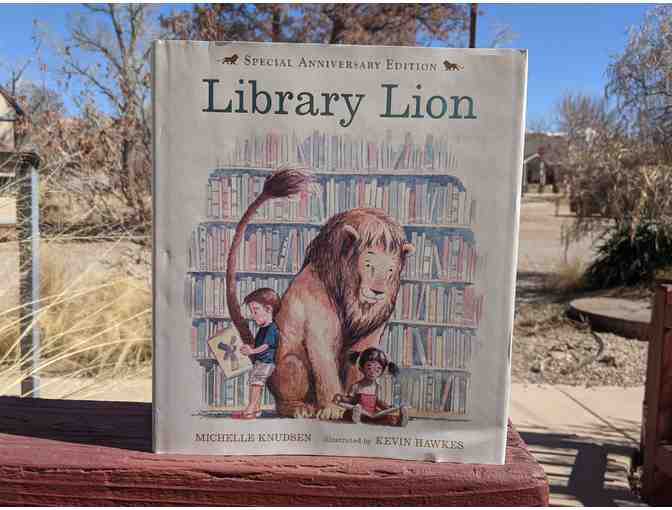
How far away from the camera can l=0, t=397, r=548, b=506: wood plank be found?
1.28m

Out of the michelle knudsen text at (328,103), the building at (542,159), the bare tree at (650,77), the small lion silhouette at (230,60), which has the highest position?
the building at (542,159)

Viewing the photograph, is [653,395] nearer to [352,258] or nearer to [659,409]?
[659,409]

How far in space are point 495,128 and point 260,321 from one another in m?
0.61

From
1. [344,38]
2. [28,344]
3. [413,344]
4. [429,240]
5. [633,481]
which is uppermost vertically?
[344,38]

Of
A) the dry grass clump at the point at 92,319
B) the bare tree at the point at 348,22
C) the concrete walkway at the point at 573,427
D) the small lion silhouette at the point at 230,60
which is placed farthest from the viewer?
the bare tree at the point at 348,22

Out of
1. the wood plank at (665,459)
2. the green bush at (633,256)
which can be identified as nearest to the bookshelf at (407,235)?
the wood plank at (665,459)

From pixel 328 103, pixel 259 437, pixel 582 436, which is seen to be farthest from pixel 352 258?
pixel 582 436

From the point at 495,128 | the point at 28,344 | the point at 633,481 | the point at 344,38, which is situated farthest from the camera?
the point at 344,38

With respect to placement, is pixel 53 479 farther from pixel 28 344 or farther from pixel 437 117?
pixel 28 344

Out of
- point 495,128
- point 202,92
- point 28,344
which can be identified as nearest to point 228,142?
point 202,92

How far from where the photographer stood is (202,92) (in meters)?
1.25

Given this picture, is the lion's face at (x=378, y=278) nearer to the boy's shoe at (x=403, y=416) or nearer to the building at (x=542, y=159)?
the boy's shoe at (x=403, y=416)

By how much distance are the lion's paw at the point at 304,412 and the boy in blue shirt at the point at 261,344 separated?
0.08 m

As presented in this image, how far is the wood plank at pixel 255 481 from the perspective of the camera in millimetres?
1278
